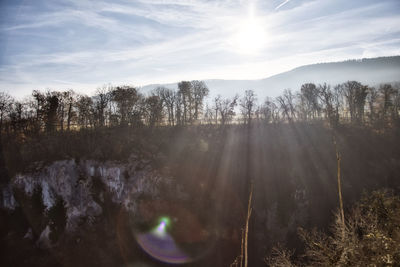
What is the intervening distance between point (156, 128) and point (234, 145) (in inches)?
648

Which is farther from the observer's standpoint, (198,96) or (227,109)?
(198,96)

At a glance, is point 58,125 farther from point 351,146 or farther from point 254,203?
point 351,146

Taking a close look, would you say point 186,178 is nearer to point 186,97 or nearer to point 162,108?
point 162,108

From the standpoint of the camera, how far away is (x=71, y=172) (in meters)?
29.0

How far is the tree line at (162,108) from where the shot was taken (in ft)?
120

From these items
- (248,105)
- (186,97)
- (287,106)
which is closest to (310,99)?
(287,106)

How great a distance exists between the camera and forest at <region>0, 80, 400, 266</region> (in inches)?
993

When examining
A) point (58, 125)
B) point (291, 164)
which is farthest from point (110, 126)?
point (291, 164)

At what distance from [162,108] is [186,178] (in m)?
20.8

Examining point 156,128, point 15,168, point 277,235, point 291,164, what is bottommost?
point 277,235

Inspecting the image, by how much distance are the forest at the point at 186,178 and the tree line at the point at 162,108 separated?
0.92ft

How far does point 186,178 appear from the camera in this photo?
97.7ft

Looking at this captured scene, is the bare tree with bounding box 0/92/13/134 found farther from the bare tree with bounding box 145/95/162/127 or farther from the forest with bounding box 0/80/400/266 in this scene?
the bare tree with bounding box 145/95/162/127

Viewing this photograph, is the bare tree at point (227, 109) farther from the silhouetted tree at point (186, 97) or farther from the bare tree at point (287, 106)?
the bare tree at point (287, 106)
